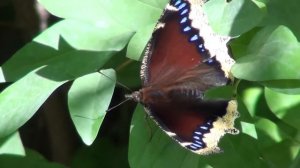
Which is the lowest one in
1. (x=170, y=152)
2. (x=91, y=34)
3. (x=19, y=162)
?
(x=19, y=162)

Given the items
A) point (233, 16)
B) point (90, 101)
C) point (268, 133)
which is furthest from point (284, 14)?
point (90, 101)

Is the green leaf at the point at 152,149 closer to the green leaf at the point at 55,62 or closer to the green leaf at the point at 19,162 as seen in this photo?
the green leaf at the point at 55,62

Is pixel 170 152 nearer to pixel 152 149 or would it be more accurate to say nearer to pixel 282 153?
pixel 152 149

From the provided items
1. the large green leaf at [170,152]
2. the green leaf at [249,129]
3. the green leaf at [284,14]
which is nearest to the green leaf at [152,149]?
the large green leaf at [170,152]

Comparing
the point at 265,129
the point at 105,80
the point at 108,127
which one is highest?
the point at 105,80

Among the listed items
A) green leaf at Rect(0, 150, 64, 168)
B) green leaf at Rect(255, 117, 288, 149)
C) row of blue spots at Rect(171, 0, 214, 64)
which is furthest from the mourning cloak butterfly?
green leaf at Rect(0, 150, 64, 168)

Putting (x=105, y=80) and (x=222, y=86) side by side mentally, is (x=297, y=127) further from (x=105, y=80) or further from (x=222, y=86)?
(x=105, y=80)

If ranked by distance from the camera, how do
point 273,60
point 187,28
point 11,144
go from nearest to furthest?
point 273,60, point 187,28, point 11,144

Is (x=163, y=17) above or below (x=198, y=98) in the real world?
above

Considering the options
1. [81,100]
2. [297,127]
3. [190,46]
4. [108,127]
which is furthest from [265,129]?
[108,127]
